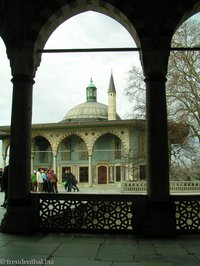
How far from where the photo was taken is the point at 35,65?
6.72 m

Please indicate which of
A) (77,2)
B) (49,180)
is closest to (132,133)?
(49,180)

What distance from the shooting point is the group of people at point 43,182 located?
61.4 feet

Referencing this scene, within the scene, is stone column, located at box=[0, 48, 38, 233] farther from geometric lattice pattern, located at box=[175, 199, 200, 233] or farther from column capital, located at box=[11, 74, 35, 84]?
geometric lattice pattern, located at box=[175, 199, 200, 233]

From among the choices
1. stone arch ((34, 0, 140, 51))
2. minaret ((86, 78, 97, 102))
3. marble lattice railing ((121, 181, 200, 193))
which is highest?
minaret ((86, 78, 97, 102))

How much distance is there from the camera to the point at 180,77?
22359 mm

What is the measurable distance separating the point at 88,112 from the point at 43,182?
107 ft

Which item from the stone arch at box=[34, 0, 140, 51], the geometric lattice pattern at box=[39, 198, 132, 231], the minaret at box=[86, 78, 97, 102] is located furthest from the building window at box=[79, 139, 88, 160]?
the geometric lattice pattern at box=[39, 198, 132, 231]

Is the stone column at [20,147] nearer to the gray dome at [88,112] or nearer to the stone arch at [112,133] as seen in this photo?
the stone arch at [112,133]

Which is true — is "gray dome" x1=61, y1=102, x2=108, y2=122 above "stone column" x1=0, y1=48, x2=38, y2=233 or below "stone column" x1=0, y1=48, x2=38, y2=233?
above

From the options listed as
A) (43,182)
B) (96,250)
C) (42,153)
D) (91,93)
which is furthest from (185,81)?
(91,93)

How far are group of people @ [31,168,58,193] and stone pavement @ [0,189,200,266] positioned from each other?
41.9 ft

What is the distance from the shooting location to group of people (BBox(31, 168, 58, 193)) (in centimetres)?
1872

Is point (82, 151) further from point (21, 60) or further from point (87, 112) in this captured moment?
point (21, 60)

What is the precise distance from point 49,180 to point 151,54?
45.9 ft
